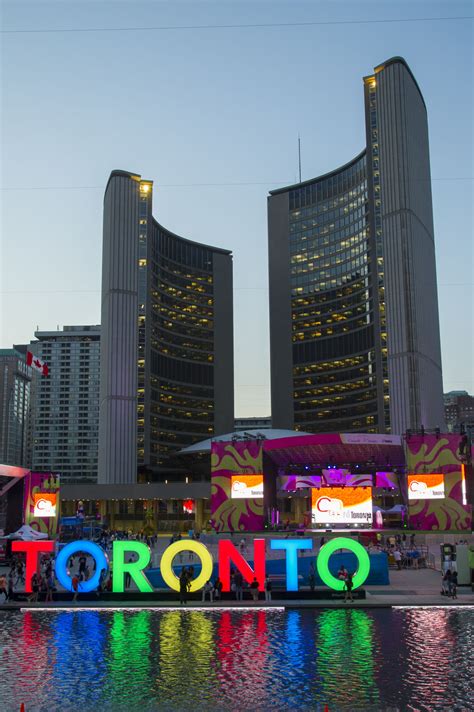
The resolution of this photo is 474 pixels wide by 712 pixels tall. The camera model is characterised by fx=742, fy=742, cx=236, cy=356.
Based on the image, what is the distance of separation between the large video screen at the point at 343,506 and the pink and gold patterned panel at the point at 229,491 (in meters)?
10.2

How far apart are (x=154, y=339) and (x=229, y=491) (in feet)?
264

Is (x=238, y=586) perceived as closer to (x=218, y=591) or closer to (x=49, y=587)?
(x=218, y=591)

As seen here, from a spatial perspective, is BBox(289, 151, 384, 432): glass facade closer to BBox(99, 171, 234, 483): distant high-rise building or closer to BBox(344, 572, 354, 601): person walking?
BBox(99, 171, 234, 483): distant high-rise building

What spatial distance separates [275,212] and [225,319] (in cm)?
2989

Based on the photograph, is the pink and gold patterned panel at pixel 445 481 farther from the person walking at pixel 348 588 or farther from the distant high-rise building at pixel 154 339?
the distant high-rise building at pixel 154 339

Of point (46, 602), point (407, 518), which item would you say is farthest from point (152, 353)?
point (46, 602)

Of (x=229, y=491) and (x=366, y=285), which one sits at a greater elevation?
(x=366, y=285)

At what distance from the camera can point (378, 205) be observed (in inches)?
5743

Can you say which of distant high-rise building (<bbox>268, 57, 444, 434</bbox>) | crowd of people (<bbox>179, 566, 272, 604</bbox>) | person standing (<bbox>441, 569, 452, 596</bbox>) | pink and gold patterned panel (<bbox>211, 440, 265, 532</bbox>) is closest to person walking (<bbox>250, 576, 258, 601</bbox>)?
crowd of people (<bbox>179, 566, 272, 604</bbox>)

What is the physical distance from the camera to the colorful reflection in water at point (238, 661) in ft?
59.4

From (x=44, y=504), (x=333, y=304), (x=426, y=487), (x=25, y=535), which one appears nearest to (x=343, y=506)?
(x=426, y=487)

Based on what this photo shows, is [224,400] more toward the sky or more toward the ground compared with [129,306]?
more toward the ground

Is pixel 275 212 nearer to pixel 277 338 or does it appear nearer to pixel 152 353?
pixel 277 338

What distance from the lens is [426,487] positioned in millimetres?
80812
